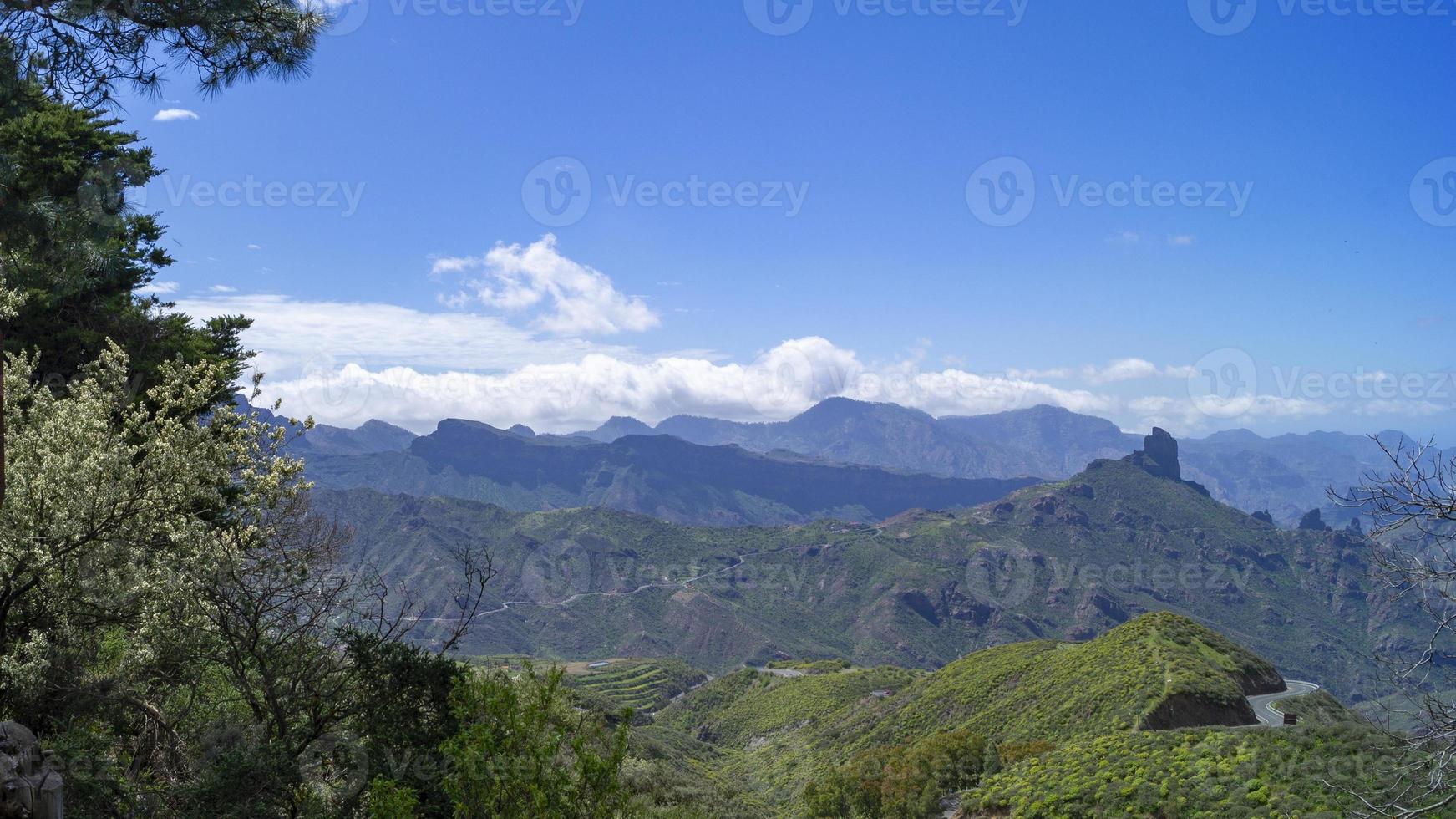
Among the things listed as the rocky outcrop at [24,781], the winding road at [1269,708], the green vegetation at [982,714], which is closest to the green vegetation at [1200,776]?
the green vegetation at [982,714]

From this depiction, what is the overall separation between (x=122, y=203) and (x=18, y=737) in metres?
10.8

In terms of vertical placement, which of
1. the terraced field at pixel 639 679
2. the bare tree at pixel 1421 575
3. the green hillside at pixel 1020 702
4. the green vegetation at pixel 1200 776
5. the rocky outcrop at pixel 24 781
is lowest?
the terraced field at pixel 639 679

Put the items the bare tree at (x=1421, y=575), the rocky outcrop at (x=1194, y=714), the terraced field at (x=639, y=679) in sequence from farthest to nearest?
the terraced field at (x=639, y=679)
the rocky outcrop at (x=1194, y=714)
the bare tree at (x=1421, y=575)

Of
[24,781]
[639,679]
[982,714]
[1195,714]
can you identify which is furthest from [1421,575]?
[639,679]

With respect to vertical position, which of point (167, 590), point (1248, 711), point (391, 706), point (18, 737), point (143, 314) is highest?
point (143, 314)

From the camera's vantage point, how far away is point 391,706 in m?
12.6

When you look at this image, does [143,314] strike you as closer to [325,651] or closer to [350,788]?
[325,651]

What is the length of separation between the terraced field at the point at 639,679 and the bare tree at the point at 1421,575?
438 ft

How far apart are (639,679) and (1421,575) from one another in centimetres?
16501

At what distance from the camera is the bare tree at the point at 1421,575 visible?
28.6 feet

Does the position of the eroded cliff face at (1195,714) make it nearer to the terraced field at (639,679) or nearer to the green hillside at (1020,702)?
the green hillside at (1020,702)

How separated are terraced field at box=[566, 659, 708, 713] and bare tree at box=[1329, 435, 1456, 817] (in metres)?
133

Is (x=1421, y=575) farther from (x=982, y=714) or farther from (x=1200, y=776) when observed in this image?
(x=982, y=714)

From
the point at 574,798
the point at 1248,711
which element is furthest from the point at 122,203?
the point at 1248,711
